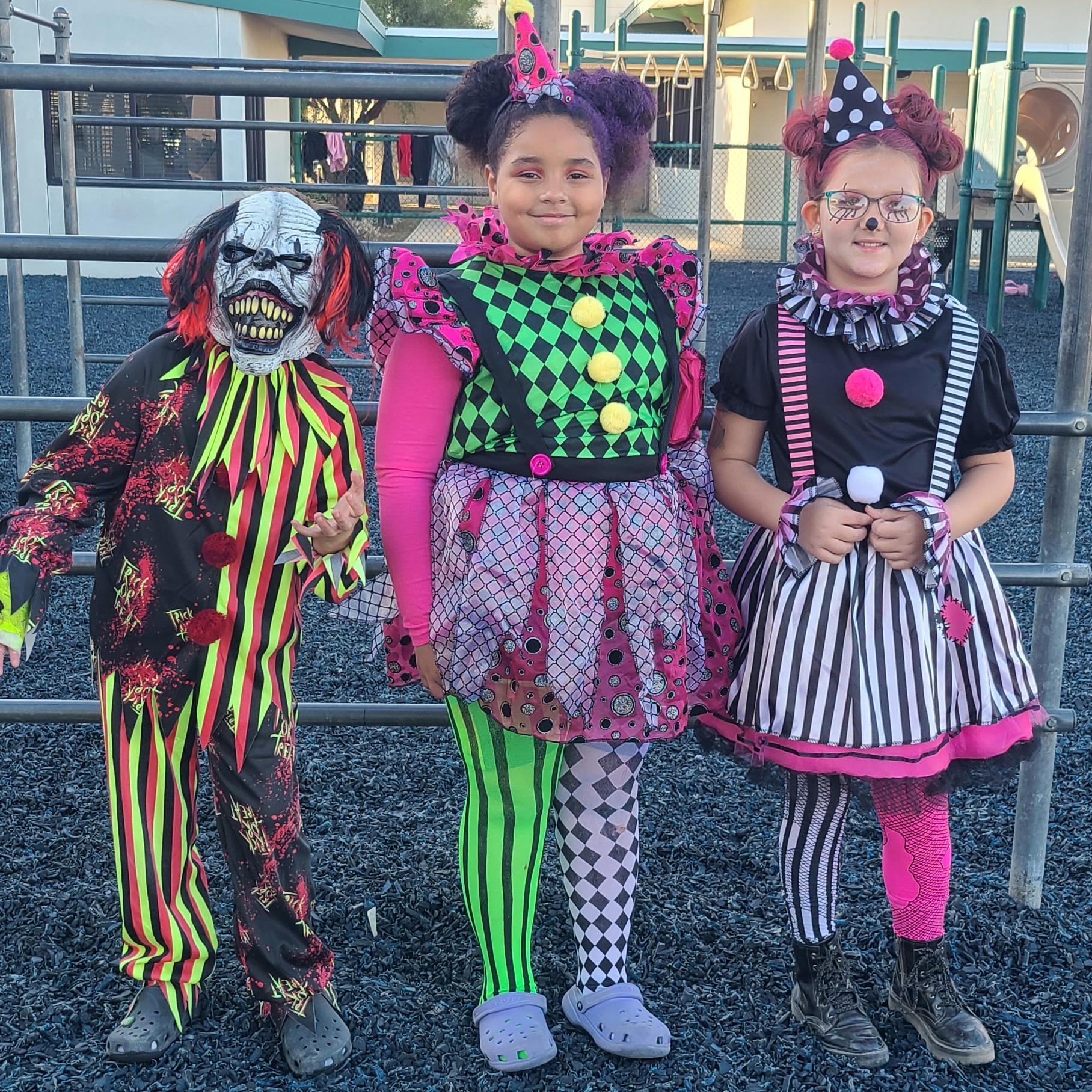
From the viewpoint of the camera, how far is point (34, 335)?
919cm

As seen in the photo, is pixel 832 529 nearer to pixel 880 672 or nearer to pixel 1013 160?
pixel 880 672

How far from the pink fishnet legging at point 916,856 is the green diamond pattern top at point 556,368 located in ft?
2.16

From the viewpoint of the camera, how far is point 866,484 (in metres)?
1.79

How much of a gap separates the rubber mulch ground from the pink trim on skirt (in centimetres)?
46

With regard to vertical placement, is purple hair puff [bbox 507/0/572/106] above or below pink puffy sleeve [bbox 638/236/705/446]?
above

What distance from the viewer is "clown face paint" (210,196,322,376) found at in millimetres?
1688

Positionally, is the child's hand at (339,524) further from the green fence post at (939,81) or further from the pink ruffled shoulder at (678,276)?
the green fence post at (939,81)

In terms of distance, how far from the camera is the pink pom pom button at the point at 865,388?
5.94 ft

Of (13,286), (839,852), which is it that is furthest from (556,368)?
(13,286)

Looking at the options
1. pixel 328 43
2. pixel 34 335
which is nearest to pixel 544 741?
pixel 34 335

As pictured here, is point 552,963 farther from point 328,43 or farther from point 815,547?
point 328,43

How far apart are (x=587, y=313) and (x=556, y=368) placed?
0.29 feet

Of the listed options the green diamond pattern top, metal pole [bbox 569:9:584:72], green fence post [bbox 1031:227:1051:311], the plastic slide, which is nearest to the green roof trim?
metal pole [bbox 569:9:584:72]

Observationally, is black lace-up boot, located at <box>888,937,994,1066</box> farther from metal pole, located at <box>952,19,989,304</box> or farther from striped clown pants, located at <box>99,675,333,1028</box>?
metal pole, located at <box>952,19,989,304</box>
